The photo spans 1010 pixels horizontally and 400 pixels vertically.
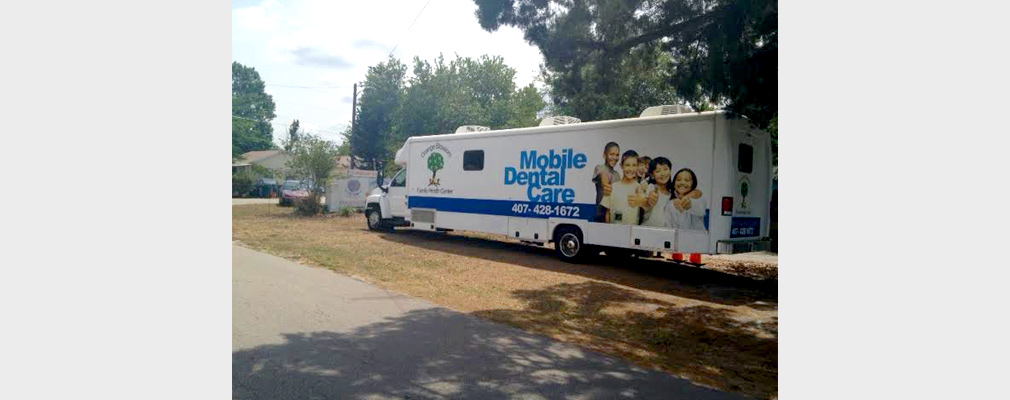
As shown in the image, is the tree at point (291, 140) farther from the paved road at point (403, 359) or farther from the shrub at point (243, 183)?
the paved road at point (403, 359)

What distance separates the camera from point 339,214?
25.9 metres

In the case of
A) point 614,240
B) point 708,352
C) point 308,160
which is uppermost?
point 308,160

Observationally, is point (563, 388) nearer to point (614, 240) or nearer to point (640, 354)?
point (640, 354)

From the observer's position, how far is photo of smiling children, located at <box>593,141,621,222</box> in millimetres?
11547

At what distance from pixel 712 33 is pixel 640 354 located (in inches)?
178

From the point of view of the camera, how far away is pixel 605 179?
1170 cm

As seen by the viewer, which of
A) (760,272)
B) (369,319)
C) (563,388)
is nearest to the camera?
(563,388)

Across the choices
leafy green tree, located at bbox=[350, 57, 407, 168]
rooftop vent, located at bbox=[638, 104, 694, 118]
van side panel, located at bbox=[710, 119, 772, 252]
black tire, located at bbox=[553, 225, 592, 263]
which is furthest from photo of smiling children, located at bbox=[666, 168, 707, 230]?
leafy green tree, located at bbox=[350, 57, 407, 168]

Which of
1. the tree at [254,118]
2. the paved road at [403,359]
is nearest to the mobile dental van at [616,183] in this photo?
the paved road at [403,359]

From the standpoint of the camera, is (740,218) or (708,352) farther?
(740,218)

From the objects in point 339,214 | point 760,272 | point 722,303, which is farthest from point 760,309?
point 339,214

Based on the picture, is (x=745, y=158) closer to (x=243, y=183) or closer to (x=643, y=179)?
(x=643, y=179)

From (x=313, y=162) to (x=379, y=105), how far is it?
22494mm

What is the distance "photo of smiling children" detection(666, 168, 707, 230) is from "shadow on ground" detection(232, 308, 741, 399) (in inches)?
200
